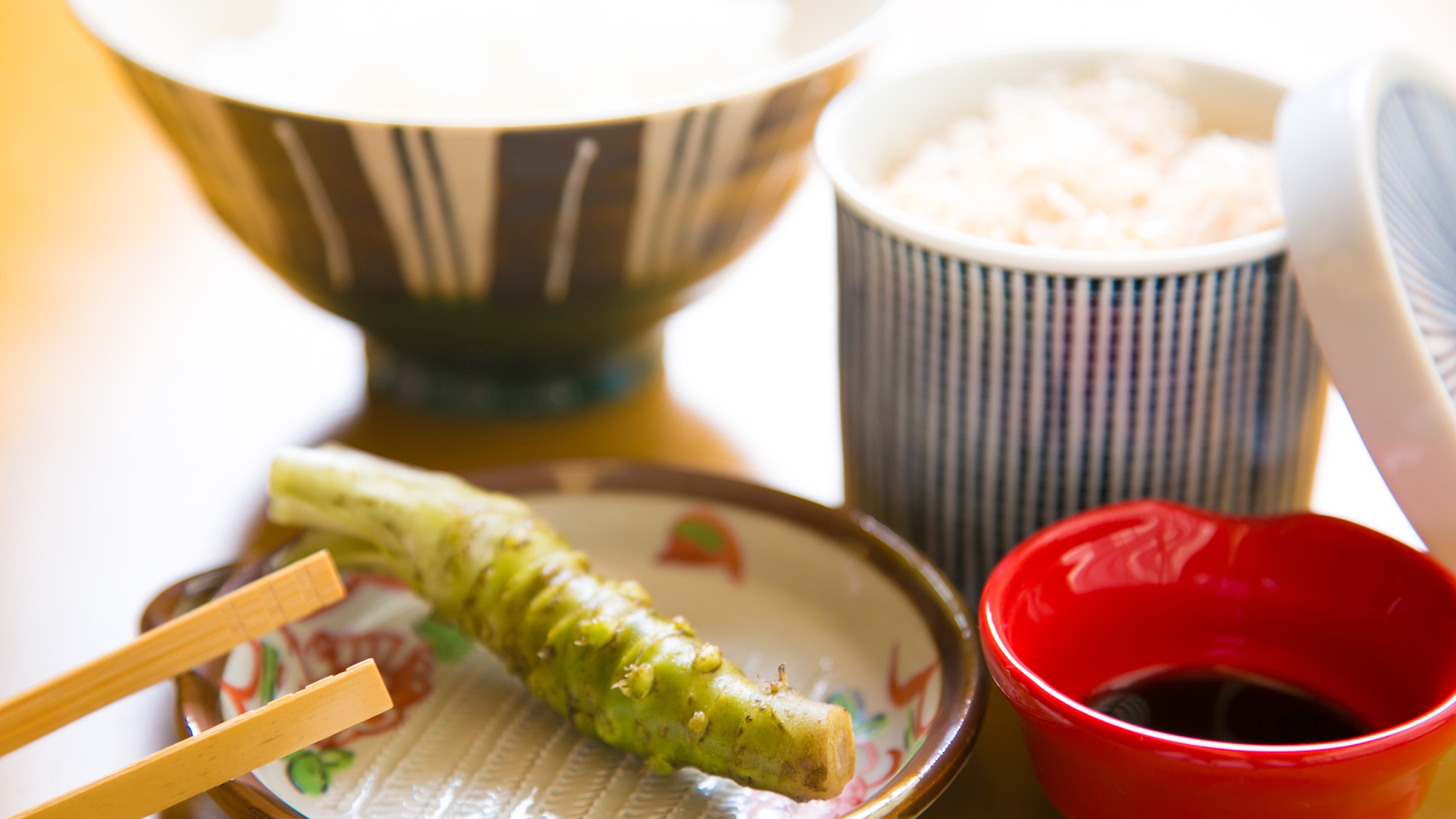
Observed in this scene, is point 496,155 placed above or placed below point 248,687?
above

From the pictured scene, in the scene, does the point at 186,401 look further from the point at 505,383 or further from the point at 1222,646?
the point at 1222,646

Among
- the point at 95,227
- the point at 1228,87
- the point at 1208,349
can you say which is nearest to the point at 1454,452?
the point at 1208,349

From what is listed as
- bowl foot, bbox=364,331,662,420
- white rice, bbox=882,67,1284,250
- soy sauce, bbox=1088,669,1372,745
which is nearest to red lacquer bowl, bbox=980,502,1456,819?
soy sauce, bbox=1088,669,1372,745

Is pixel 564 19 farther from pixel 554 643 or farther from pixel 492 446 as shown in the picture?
pixel 554 643

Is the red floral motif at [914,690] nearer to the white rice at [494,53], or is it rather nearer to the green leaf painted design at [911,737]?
the green leaf painted design at [911,737]

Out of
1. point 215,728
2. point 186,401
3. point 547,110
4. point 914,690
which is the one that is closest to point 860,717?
point 914,690

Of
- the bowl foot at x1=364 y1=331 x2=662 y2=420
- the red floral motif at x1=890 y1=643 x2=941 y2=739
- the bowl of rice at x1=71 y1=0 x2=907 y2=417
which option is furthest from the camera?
the bowl foot at x1=364 y1=331 x2=662 y2=420

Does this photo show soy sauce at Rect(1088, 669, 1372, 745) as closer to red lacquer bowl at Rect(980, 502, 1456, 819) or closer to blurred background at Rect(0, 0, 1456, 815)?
red lacquer bowl at Rect(980, 502, 1456, 819)
